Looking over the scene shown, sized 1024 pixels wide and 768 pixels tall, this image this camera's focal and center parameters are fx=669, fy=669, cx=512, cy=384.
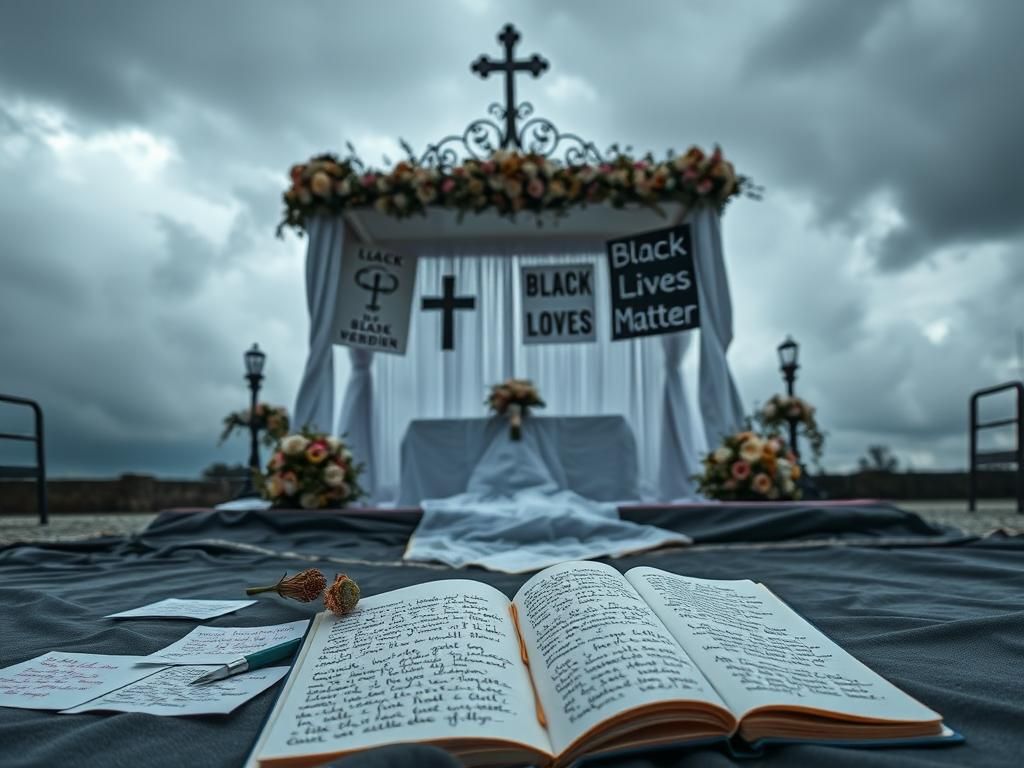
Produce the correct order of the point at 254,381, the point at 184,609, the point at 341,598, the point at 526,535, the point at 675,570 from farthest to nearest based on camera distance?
the point at 254,381 < the point at 526,535 < the point at 675,570 < the point at 184,609 < the point at 341,598

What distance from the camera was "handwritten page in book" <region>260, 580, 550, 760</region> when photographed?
61 cm

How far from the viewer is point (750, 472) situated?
3.79 meters

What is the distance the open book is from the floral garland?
3.94 metres

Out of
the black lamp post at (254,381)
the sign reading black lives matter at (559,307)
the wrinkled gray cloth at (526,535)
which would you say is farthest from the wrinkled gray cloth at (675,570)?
the black lamp post at (254,381)

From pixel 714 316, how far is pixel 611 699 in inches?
169

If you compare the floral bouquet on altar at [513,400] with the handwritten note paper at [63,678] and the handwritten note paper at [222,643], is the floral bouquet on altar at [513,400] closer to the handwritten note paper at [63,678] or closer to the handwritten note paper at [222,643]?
the handwritten note paper at [222,643]

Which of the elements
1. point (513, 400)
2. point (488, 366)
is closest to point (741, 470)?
point (513, 400)

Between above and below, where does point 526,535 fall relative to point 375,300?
below

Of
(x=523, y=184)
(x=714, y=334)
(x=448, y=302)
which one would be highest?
(x=523, y=184)

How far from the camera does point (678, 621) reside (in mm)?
868

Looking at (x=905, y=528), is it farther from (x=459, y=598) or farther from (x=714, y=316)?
(x=459, y=598)

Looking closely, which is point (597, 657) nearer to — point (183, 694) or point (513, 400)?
point (183, 694)

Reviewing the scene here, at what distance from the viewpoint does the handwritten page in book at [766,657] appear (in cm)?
68

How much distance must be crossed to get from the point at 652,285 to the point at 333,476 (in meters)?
2.38
